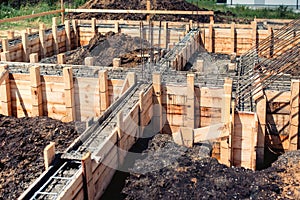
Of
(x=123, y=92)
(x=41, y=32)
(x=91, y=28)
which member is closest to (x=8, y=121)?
(x=123, y=92)

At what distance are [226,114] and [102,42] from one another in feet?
34.9

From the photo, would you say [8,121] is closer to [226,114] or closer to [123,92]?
[123,92]

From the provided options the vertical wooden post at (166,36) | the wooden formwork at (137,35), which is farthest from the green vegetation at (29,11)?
the vertical wooden post at (166,36)

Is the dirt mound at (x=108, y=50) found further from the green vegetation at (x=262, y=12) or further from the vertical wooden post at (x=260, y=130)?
the green vegetation at (x=262, y=12)

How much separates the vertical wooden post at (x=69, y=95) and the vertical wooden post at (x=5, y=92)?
6.53ft

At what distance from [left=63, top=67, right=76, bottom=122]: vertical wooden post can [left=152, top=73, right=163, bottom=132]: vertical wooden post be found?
2.53m

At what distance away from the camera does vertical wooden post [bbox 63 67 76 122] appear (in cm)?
1354

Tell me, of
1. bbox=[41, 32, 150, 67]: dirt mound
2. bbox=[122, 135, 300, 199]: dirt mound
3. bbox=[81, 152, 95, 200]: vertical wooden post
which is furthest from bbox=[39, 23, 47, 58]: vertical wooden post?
bbox=[81, 152, 95, 200]: vertical wooden post

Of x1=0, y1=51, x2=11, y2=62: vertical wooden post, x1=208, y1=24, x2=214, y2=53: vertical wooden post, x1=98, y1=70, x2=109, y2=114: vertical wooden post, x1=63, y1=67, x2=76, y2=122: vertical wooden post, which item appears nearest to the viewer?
x1=98, y1=70, x2=109, y2=114: vertical wooden post

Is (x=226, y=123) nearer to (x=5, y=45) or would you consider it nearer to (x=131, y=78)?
(x=131, y=78)

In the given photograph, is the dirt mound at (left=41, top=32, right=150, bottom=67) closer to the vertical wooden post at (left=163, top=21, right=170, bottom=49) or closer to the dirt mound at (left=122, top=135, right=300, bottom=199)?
the vertical wooden post at (left=163, top=21, right=170, bottom=49)

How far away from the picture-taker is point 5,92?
563 inches

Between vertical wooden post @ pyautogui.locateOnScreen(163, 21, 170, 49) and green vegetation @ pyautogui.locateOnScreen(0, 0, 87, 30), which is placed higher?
green vegetation @ pyautogui.locateOnScreen(0, 0, 87, 30)

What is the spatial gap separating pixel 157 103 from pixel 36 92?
3733mm
